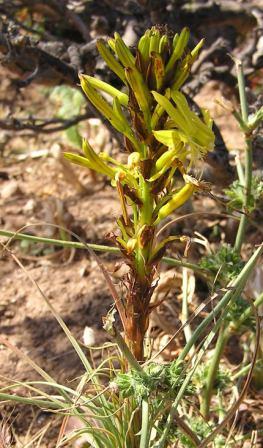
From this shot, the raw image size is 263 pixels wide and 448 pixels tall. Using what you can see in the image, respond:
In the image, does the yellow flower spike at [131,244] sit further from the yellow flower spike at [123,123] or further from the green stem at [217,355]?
the green stem at [217,355]

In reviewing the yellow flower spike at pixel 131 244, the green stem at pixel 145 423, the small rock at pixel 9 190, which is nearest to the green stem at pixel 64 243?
the yellow flower spike at pixel 131 244

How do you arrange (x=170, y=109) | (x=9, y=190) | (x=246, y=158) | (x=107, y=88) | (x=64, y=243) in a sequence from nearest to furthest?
1. (x=170, y=109)
2. (x=107, y=88)
3. (x=64, y=243)
4. (x=246, y=158)
5. (x=9, y=190)

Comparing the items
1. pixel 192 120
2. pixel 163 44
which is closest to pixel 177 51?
pixel 163 44

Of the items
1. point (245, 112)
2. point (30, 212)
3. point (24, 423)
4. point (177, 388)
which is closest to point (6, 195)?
point (30, 212)

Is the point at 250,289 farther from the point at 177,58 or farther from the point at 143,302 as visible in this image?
the point at 177,58

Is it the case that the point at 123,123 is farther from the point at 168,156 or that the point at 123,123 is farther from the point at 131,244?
the point at 131,244
